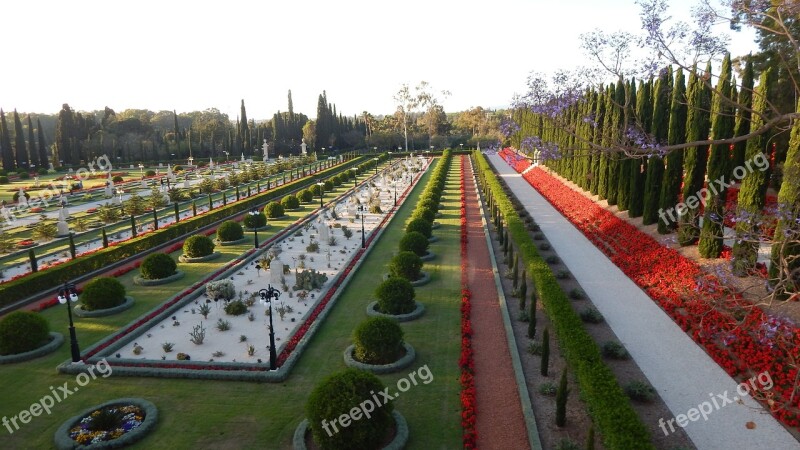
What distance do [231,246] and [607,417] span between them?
859 inches

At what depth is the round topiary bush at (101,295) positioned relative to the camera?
1686 cm

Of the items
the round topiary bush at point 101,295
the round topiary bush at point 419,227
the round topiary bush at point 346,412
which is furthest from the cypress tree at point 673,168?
the round topiary bush at point 101,295

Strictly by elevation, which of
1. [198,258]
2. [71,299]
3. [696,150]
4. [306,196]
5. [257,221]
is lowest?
[198,258]

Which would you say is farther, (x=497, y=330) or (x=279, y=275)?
(x=279, y=275)

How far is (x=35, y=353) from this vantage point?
548 inches

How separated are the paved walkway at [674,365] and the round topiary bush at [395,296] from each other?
6437mm

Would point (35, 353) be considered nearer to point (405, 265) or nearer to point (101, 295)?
point (101, 295)

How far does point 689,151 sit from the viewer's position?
20.7 meters

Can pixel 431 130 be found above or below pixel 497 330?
above

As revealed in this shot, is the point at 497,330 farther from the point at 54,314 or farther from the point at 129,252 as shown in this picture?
the point at 129,252

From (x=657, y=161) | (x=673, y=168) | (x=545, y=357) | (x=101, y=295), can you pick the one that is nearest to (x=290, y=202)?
(x=101, y=295)

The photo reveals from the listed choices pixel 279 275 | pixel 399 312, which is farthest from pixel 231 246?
pixel 399 312

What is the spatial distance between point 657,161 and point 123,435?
77.2ft

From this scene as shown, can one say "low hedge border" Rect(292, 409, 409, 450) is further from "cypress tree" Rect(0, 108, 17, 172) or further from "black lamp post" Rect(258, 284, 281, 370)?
"cypress tree" Rect(0, 108, 17, 172)
